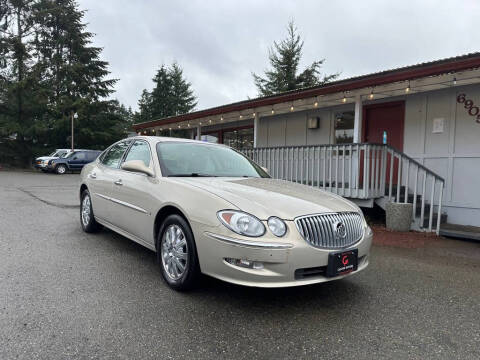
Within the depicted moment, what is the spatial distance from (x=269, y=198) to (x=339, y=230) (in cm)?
66

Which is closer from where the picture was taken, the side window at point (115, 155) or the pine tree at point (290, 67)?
the side window at point (115, 155)

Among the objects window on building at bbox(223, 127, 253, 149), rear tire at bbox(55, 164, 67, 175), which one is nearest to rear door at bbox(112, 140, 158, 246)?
window on building at bbox(223, 127, 253, 149)

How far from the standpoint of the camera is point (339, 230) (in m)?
2.87

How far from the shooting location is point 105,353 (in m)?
2.15

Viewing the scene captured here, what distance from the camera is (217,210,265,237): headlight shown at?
2.60 m

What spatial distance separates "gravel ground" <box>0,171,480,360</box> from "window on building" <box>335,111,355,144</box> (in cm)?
560

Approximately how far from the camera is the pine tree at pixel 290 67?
1150 inches

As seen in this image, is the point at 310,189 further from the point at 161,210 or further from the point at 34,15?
the point at 34,15

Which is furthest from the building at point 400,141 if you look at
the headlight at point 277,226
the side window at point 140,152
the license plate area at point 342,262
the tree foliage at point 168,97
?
the tree foliage at point 168,97

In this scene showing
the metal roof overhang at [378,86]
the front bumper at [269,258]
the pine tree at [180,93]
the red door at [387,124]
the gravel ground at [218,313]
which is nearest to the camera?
the gravel ground at [218,313]

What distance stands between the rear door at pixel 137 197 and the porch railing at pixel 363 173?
14.8 feet

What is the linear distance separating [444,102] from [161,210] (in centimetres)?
708

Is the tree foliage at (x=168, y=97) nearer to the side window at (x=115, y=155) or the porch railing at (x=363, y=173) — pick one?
the porch railing at (x=363, y=173)

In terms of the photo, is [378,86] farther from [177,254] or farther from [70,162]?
[70,162]
